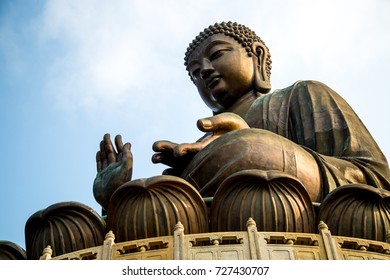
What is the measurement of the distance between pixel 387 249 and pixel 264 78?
16.6 ft

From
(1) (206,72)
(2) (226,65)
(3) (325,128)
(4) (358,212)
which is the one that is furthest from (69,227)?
(2) (226,65)

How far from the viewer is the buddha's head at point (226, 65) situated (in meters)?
9.98

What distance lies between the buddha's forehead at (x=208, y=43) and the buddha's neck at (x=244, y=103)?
0.68 meters

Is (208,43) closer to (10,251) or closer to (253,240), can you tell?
(10,251)

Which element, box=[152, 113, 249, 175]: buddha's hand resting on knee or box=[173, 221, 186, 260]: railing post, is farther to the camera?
box=[152, 113, 249, 175]: buddha's hand resting on knee

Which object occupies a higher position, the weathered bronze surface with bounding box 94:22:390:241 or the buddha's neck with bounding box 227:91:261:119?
the buddha's neck with bounding box 227:91:261:119

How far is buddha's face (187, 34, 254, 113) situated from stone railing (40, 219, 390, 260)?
4683 mm

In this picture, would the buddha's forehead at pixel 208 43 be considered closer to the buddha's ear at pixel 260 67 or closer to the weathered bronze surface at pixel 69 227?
the buddha's ear at pixel 260 67

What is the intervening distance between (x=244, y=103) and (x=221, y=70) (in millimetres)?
492

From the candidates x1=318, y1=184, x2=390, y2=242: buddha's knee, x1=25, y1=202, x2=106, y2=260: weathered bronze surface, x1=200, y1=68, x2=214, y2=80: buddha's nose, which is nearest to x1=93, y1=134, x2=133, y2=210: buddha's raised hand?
x1=25, y1=202, x2=106, y2=260: weathered bronze surface

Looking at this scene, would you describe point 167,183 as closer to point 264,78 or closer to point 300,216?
point 300,216

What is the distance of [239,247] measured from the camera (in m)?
5.25

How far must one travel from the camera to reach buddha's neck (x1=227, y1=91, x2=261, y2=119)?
9.70 metres

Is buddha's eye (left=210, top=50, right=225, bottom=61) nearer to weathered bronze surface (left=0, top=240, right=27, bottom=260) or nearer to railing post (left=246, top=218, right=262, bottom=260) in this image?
weathered bronze surface (left=0, top=240, right=27, bottom=260)
